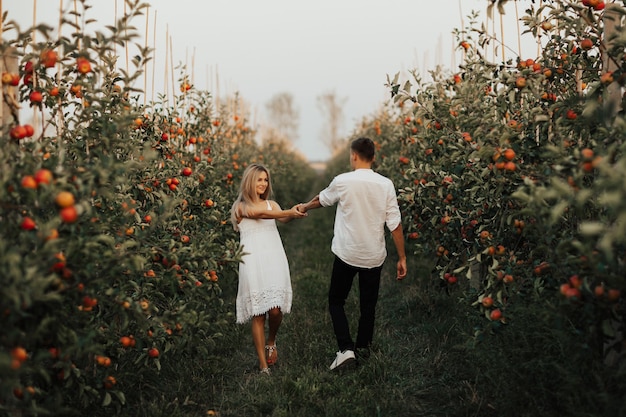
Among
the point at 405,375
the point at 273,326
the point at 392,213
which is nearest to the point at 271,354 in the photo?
the point at 273,326

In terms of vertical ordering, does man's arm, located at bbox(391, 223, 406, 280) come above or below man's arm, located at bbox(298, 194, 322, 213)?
below

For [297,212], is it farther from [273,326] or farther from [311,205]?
[273,326]

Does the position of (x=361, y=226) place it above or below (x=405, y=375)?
above

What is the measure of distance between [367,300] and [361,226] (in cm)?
54

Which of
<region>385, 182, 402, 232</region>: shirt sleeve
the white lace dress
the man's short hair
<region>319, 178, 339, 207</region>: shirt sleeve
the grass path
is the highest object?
the man's short hair

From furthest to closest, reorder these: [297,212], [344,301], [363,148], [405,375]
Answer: [297,212] < [344,301] < [363,148] < [405,375]

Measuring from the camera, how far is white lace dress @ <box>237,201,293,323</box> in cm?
366

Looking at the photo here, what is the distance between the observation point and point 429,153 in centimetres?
448

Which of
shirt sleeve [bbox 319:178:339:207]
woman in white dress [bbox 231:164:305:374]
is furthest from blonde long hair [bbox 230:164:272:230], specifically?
shirt sleeve [bbox 319:178:339:207]

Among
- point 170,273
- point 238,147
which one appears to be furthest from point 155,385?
point 238,147

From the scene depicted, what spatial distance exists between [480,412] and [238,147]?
22.7ft

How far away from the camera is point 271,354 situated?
381 cm

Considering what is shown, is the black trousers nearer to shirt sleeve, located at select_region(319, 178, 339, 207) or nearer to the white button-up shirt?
the white button-up shirt

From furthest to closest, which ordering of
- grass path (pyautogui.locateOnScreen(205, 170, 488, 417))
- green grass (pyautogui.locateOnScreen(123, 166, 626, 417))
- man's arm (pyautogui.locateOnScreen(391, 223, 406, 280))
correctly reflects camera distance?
1. man's arm (pyautogui.locateOnScreen(391, 223, 406, 280))
2. grass path (pyautogui.locateOnScreen(205, 170, 488, 417))
3. green grass (pyautogui.locateOnScreen(123, 166, 626, 417))
